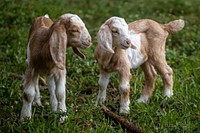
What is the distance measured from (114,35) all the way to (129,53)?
0.51 m

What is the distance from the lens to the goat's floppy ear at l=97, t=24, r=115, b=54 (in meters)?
5.46

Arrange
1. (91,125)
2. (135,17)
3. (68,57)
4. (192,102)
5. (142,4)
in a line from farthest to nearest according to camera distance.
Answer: (142,4) < (135,17) < (68,57) < (192,102) < (91,125)

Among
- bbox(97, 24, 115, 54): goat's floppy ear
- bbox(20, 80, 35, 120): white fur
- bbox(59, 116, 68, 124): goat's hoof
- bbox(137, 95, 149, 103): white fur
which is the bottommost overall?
bbox(137, 95, 149, 103): white fur

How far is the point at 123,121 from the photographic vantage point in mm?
5707

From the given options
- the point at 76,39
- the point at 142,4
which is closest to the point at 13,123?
the point at 76,39

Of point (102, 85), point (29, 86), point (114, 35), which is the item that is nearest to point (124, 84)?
point (102, 85)

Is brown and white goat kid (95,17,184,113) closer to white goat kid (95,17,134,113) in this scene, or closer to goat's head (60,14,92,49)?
white goat kid (95,17,134,113)

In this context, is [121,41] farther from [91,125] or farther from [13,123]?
[13,123]

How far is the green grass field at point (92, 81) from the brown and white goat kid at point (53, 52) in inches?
10.2

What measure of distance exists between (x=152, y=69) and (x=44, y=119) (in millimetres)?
1631

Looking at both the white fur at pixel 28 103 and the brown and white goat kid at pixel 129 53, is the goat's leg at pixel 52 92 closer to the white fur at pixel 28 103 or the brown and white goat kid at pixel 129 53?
the white fur at pixel 28 103

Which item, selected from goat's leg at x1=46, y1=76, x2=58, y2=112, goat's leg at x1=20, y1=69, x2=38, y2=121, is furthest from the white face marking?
goat's leg at x1=20, y1=69, x2=38, y2=121

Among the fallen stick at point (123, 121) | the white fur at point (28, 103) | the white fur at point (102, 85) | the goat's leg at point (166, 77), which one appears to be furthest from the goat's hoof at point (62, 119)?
the goat's leg at point (166, 77)

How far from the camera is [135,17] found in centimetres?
991
